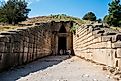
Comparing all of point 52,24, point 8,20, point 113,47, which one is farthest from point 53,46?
point 113,47

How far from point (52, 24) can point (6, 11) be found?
16.6 metres

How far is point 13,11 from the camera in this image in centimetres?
4647

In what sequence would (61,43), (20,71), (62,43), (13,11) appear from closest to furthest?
(20,71)
(61,43)
(62,43)
(13,11)

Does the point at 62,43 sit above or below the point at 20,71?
above

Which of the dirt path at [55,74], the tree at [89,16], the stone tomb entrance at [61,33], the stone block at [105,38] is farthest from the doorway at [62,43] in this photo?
the stone block at [105,38]

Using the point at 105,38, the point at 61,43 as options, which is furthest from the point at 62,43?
the point at 105,38

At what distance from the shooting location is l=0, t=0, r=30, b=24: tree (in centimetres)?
4509

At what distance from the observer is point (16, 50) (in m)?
10.5

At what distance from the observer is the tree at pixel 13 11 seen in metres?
45.1

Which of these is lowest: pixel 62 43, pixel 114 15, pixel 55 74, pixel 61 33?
pixel 55 74

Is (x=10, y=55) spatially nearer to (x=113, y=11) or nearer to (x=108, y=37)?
(x=108, y=37)

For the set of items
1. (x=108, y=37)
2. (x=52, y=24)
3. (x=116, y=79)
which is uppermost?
(x=52, y=24)

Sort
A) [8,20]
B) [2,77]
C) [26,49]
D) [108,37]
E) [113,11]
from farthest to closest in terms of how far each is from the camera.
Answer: [113,11], [8,20], [26,49], [108,37], [2,77]

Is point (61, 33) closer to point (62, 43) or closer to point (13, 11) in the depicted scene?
point (62, 43)
